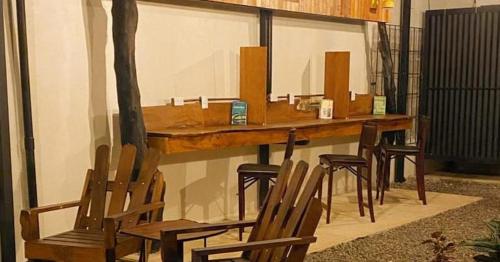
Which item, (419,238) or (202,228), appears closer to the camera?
(202,228)

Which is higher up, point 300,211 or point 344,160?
point 300,211

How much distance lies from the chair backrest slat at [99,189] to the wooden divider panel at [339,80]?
9.80 ft

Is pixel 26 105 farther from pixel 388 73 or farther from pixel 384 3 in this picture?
pixel 388 73

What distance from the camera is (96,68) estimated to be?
170 inches

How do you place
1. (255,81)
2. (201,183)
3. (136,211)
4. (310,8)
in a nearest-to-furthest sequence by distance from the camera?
(136,211), (201,183), (255,81), (310,8)

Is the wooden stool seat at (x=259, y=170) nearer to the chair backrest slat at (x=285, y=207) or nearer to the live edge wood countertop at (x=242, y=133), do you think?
the live edge wood countertop at (x=242, y=133)

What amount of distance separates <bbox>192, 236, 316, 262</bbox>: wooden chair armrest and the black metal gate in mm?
5634

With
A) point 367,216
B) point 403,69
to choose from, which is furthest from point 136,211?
point 403,69

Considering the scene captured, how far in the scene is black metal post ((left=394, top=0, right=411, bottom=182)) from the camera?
7320 mm

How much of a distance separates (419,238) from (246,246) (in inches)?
101

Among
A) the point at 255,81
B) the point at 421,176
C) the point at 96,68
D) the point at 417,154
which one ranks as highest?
the point at 96,68

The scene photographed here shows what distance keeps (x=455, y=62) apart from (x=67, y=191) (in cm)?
542

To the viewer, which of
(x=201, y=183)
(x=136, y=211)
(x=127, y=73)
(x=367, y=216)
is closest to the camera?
(x=136, y=211)

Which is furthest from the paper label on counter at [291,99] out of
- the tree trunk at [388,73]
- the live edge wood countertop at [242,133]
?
the tree trunk at [388,73]
